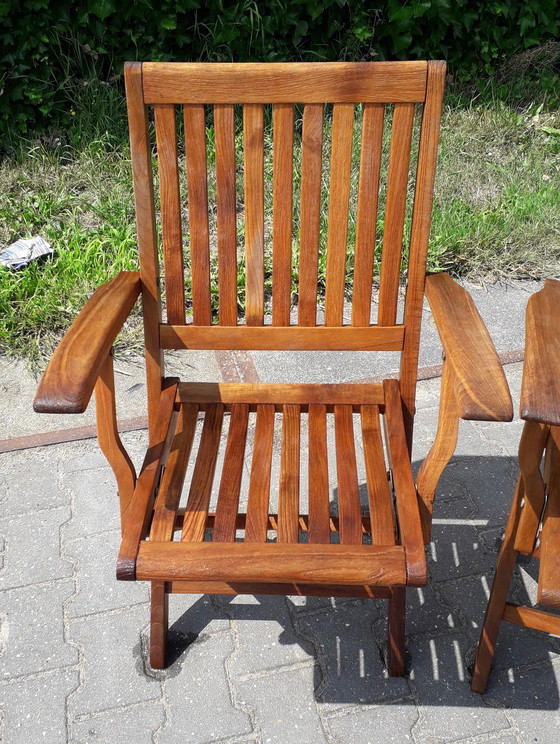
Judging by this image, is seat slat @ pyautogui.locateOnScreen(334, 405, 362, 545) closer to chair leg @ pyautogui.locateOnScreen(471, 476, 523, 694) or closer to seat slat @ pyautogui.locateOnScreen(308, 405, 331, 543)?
seat slat @ pyautogui.locateOnScreen(308, 405, 331, 543)

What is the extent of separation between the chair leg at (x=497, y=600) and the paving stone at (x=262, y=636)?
18.0 inches

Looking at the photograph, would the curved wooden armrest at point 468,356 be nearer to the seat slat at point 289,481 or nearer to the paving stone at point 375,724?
the seat slat at point 289,481

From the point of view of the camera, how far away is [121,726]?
1.83 m

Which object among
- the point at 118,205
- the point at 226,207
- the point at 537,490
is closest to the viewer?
the point at 537,490

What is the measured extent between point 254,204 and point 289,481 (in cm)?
70

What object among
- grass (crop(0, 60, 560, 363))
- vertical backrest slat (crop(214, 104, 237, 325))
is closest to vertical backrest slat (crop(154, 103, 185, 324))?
vertical backrest slat (crop(214, 104, 237, 325))

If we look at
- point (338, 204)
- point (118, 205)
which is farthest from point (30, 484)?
point (118, 205)

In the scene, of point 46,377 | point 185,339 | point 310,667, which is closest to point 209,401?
point 185,339

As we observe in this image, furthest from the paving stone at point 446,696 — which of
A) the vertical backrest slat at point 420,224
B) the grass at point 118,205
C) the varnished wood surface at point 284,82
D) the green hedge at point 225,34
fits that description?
the green hedge at point 225,34

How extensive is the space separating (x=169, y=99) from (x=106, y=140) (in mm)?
2903

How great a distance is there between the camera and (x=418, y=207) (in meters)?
1.75

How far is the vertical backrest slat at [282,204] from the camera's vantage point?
1771 mm

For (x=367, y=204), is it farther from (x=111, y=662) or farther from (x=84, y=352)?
(x=111, y=662)

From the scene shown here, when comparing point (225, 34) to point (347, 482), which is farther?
point (225, 34)
